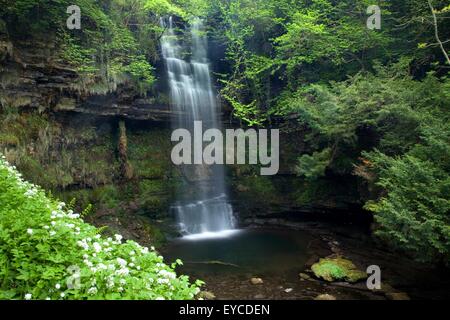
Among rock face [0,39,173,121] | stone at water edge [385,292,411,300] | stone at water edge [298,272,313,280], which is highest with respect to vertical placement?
rock face [0,39,173,121]

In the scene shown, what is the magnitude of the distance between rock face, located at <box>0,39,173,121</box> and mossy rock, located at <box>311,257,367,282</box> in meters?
11.4

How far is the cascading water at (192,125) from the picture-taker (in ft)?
56.3

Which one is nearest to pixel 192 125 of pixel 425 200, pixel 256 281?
pixel 256 281

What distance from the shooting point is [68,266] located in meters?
3.32

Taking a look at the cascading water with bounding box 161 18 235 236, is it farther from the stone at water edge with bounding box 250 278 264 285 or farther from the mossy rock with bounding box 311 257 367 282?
the mossy rock with bounding box 311 257 367 282

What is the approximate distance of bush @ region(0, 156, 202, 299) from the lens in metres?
3.07

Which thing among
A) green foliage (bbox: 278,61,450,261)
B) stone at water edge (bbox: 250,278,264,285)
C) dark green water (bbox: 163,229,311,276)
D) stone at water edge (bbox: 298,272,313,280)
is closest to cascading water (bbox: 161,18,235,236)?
dark green water (bbox: 163,229,311,276)

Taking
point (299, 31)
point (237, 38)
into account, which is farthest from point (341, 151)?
point (237, 38)

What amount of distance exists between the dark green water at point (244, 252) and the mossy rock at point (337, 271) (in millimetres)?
836

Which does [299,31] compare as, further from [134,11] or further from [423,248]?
[423,248]

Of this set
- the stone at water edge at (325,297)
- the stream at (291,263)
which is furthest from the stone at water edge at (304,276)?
the stone at water edge at (325,297)

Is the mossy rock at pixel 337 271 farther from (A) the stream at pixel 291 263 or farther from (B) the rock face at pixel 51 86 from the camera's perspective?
(B) the rock face at pixel 51 86

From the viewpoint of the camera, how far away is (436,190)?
845 centimetres
